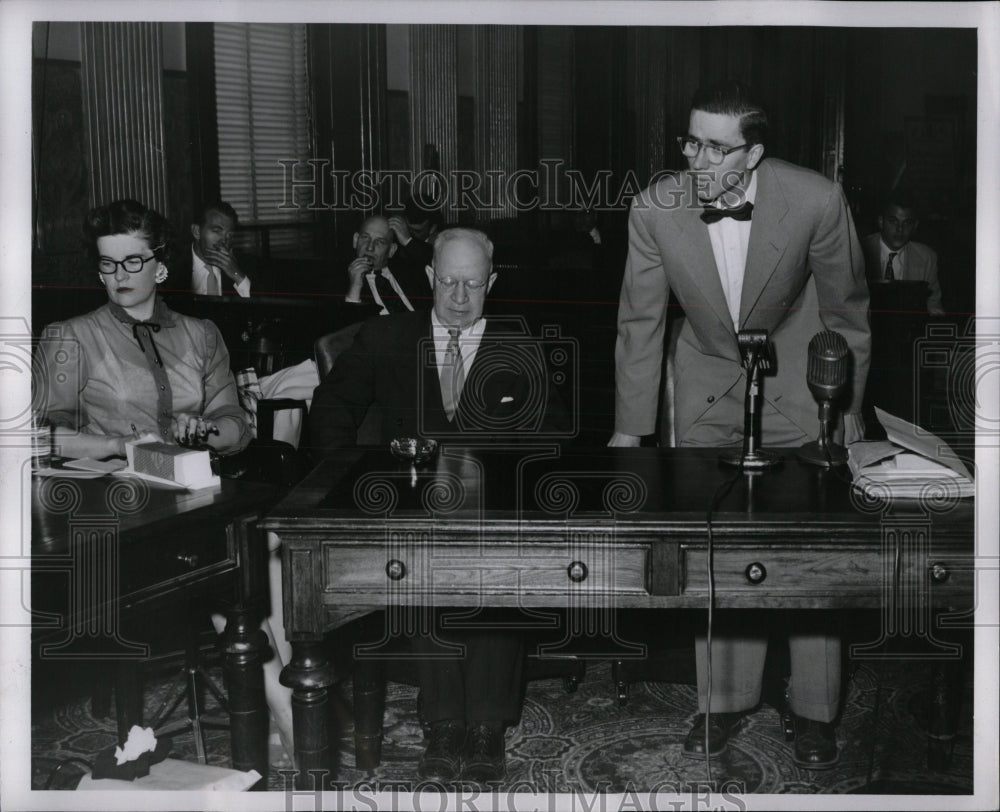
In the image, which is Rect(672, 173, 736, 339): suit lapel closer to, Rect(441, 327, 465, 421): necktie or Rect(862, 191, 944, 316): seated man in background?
Rect(441, 327, 465, 421): necktie

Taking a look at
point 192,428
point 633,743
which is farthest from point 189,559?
point 633,743

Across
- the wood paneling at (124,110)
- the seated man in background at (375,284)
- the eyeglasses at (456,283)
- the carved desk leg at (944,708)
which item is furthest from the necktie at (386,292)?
the carved desk leg at (944,708)

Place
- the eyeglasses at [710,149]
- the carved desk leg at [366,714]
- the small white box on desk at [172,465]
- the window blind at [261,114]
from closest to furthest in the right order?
1. the small white box on desk at [172,465]
2. the carved desk leg at [366,714]
3. the eyeglasses at [710,149]
4. the window blind at [261,114]

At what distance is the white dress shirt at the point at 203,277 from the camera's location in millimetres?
5043

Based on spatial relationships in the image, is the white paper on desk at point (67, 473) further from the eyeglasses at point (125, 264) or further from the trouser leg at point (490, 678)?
the trouser leg at point (490, 678)

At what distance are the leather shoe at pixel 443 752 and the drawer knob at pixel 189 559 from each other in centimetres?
85

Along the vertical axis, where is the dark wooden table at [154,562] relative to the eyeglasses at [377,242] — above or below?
below

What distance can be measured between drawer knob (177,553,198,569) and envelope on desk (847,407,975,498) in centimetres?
153

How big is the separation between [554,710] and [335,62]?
4403 millimetres

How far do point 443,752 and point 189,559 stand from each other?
90 centimetres

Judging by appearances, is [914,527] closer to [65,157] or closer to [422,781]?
[422,781]

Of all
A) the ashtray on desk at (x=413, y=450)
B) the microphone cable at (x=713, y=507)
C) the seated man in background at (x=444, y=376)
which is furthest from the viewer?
the seated man in background at (x=444, y=376)

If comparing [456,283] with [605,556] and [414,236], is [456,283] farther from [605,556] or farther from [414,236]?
[414,236]

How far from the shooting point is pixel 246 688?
97.5 inches
